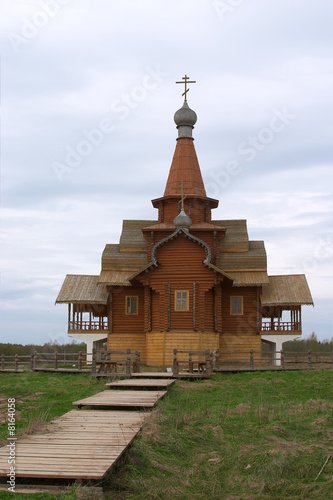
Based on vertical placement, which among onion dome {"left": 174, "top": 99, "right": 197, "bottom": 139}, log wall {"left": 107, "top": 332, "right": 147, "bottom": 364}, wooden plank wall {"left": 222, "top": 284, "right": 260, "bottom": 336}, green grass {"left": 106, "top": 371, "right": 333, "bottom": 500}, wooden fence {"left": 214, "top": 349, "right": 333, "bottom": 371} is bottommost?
green grass {"left": 106, "top": 371, "right": 333, "bottom": 500}

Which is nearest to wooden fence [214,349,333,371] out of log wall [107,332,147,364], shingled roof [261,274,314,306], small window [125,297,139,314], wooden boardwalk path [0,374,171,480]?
shingled roof [261,274,314,306]

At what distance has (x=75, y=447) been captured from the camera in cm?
840

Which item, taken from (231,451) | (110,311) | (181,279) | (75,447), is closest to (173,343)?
(181,279)

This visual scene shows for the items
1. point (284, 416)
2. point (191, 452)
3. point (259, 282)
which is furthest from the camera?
point (259, 282)

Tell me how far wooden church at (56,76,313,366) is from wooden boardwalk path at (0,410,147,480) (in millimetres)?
16217

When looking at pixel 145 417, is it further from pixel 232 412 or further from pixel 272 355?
pixel 272 355

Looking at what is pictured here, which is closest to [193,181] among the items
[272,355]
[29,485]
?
[272,355]

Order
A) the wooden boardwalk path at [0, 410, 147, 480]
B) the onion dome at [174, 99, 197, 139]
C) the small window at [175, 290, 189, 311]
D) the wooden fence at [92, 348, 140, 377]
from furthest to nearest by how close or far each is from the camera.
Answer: the onion dome at [174, 99, 197, 139], the small window at [175, 290, 189, 311], the wooden fence at [92, 348, 140, 377], the wooden boardwalk path at [0, 410, 147, 480]

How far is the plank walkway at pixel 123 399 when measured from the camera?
12.7 metres

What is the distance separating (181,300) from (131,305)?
376cm

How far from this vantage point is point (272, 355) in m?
30.5

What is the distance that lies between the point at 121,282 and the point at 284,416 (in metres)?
17.8

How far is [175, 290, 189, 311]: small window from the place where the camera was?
27.5m

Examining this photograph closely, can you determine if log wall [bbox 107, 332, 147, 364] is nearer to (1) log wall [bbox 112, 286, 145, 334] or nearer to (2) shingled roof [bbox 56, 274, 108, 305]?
(1) log wall [bbox 112, 286, 145, 334]
